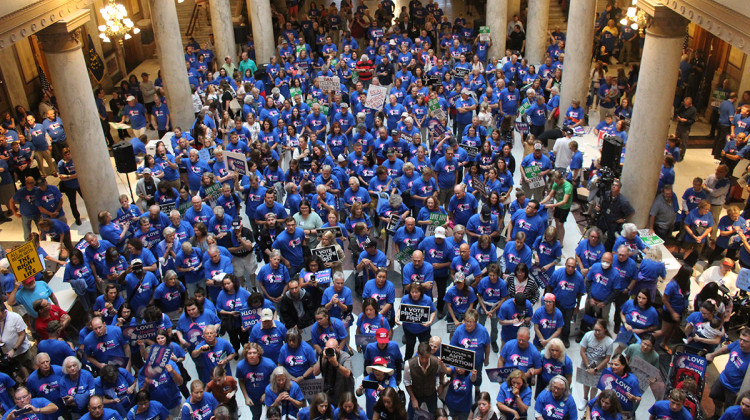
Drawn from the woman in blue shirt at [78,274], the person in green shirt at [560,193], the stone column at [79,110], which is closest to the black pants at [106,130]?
the stone column at [79,110]

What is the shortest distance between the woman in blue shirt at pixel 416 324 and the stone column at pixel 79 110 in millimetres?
7431

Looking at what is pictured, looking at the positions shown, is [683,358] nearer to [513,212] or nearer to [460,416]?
[460,416]

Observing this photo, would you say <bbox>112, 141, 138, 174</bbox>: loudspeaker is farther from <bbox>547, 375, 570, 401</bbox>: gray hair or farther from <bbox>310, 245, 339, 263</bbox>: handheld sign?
<bbox>547, 375, 570, 401</bbox>: gray hair

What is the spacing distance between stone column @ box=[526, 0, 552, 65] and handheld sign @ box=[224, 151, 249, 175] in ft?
41.2

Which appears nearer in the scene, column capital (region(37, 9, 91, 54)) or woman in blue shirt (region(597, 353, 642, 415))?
woman in blue shirt (region(597, 353, 642, 415))

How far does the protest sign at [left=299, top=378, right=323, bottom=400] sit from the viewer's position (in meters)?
8.72

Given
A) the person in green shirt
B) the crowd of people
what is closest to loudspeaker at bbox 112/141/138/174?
the crowd of people

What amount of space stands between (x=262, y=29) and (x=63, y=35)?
38.2 feet

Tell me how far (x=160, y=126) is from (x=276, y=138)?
5042 millimetres

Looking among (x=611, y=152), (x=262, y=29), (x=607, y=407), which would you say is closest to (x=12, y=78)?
(x=262, y=29)

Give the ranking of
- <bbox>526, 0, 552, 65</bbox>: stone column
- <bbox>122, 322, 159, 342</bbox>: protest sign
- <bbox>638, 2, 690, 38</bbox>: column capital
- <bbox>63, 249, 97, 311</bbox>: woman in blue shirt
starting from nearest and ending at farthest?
<bbox>122, 322, 159, 342</bbox>: protest sign
<bbox>63, 249, 97, 311</bbox>: woman in blue shirt
<bbox>638, 2, 690, 38</bbox>: column capital
<bbox>526, 0, 552, 65</bbox>: stone column

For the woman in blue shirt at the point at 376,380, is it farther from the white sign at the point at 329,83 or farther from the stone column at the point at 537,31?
the stone column at the point at 537,31

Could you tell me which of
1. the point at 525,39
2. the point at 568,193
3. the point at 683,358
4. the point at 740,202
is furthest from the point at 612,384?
the point at 525,39

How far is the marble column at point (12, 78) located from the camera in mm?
20438
